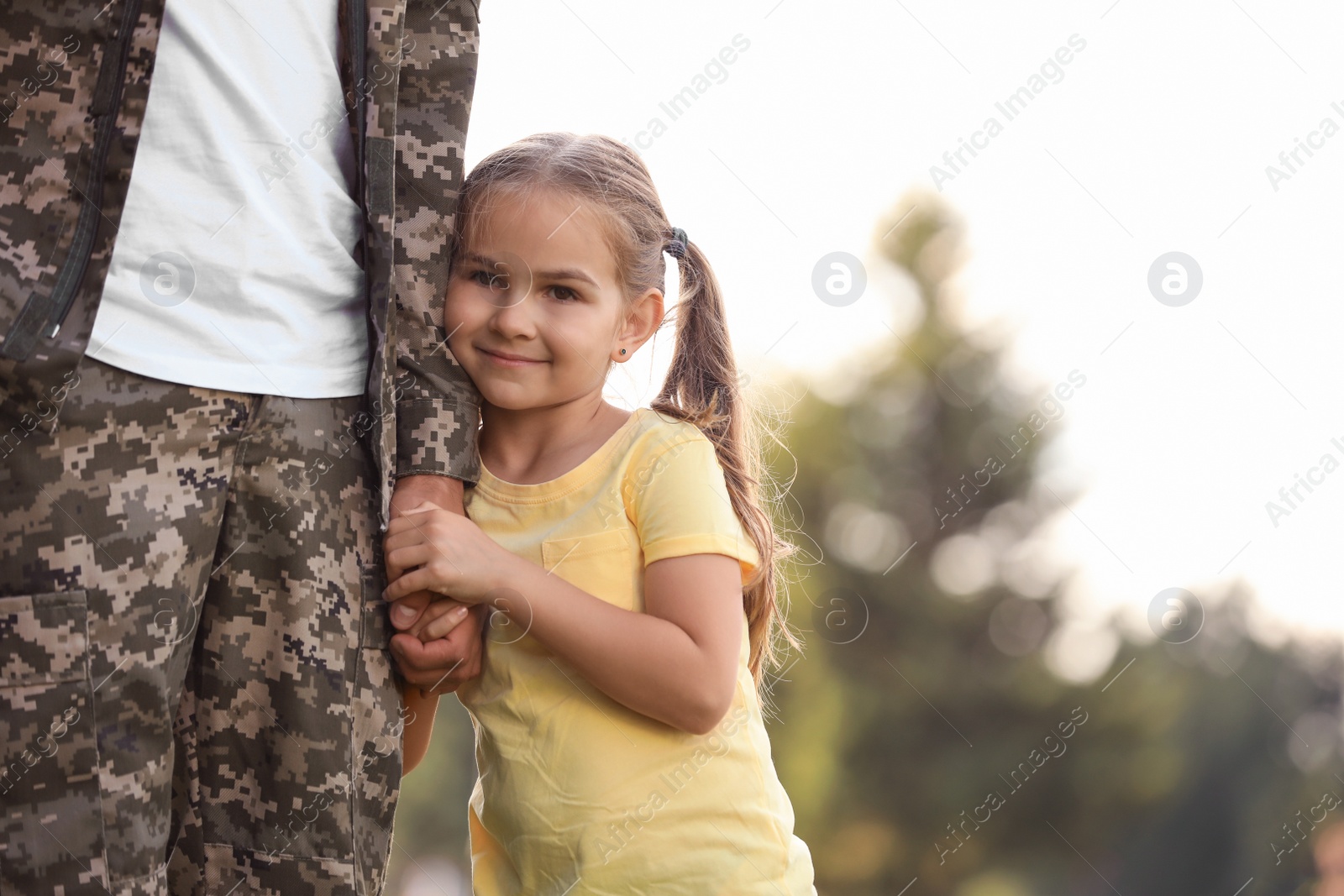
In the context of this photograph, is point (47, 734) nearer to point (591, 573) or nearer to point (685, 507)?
point (591, 573)

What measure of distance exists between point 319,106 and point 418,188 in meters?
0.19

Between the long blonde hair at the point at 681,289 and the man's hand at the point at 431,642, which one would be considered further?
the long blonde hair at the point at 681,289

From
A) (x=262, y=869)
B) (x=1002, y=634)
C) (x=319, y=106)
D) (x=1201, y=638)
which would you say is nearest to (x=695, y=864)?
(x=262, y=869)

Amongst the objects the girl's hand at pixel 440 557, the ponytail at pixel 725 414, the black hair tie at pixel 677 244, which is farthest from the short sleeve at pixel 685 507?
the black hair tie at pixel 677 244

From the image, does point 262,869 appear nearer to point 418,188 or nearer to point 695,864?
point 695,864

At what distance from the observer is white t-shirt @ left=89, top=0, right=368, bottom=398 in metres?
1.36

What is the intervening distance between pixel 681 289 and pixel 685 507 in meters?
0.52

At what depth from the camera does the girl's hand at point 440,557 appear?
155 centimetres

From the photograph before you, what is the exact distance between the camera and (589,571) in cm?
168

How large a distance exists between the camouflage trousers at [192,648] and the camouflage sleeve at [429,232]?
105 millimetres

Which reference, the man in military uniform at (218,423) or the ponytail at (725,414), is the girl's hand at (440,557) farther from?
the ponytail at (725,414)

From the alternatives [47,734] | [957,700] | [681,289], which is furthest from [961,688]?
[47,734]

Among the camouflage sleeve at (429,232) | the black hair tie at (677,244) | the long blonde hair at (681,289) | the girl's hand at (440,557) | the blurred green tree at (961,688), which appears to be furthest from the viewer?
the blurred green tree at (961,688)

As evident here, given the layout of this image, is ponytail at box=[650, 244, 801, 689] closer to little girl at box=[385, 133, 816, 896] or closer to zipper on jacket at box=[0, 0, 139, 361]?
little girl at box=[385, 133, 816, 896]
